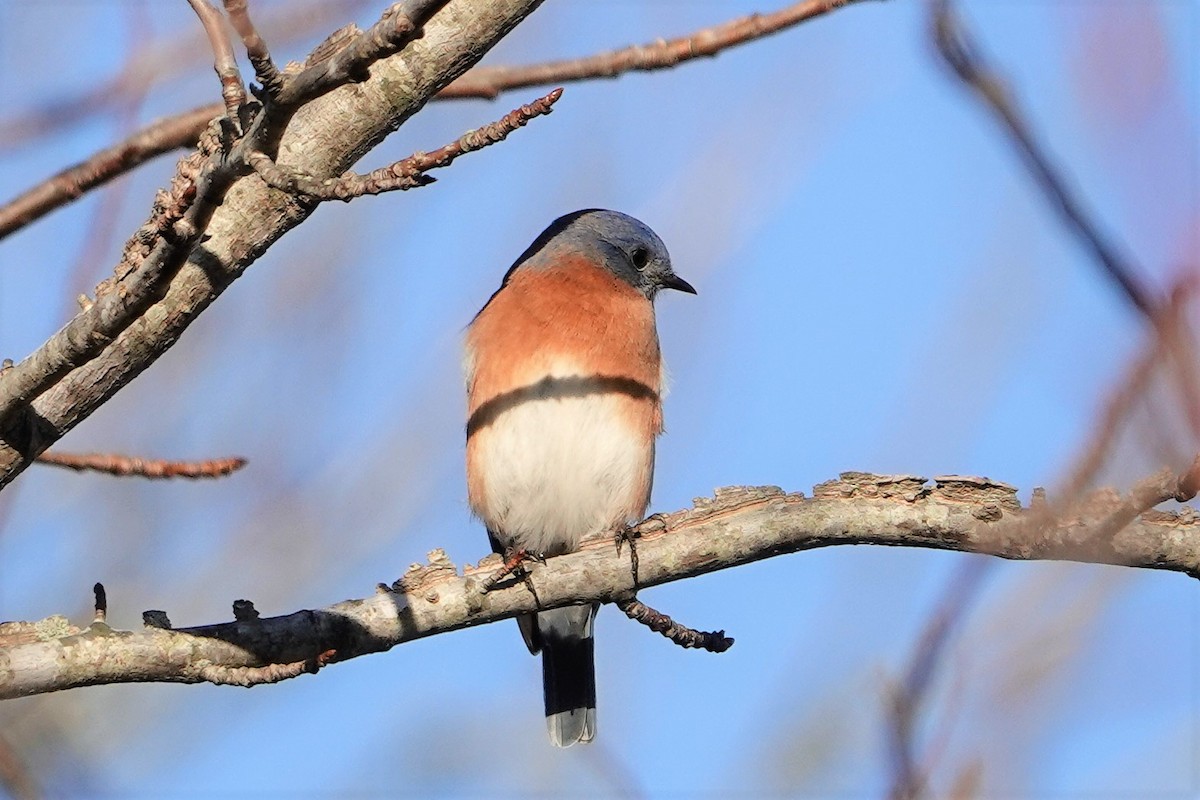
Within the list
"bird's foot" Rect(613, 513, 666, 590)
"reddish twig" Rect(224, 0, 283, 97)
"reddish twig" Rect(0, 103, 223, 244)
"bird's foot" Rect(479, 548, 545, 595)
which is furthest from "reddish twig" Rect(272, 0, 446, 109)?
"bird's foot" Rect(613, 513, 666, 590)

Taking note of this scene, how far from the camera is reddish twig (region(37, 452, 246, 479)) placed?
130 inches

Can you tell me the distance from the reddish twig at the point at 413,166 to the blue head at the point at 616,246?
3.83 m

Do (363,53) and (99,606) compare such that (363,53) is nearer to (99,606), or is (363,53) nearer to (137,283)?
(137,283)

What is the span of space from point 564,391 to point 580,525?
22.2 inches

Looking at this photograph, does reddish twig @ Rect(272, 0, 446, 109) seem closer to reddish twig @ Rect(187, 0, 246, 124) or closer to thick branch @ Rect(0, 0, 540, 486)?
reddish twig @ Rect(187, 0, 246, 124)

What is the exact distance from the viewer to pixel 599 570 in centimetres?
390

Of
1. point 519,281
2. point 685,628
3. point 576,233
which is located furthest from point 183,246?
point 576,233

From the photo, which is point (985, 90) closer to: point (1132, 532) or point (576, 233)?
point (1132, 532)

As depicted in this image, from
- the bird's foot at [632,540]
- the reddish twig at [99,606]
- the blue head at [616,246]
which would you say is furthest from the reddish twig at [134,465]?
the blue head at [616,246]

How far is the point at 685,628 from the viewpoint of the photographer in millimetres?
3689

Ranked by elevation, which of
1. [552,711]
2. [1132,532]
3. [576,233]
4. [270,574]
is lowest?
[1132,532]

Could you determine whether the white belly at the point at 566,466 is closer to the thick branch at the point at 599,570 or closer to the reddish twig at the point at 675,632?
the thick branch at the point at 599,570

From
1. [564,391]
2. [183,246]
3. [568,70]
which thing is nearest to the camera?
[183,246]

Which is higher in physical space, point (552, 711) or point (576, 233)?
point (576, 233)
